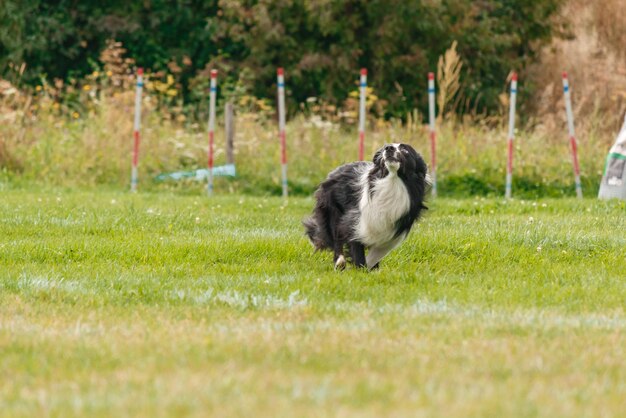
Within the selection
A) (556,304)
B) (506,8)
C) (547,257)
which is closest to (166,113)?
(506,8)

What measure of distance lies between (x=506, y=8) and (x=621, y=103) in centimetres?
410

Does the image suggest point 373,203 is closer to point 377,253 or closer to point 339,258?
point 377,253

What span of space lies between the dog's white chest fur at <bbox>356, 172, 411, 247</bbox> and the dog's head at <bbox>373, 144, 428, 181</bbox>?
7 cm

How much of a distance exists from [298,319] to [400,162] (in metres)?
2.15

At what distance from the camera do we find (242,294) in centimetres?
777

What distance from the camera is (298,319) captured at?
679 centimetres

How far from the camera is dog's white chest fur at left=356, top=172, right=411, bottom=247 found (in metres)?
8.73

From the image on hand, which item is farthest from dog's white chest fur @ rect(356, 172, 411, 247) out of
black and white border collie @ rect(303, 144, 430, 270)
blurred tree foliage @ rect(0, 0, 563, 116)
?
blurred tree foliage @ rect(0, 0, 563, 116)

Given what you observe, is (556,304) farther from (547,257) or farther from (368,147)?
(368,147)

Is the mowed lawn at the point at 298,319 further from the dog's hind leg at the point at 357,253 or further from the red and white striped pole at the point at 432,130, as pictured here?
the red and white striped pole at the point at 432,130

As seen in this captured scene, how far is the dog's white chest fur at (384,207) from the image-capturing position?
28.6ft

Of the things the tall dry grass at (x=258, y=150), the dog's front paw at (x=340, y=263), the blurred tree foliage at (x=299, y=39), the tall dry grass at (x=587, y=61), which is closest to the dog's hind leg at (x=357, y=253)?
the dog's front paw at (x=340, y=263)

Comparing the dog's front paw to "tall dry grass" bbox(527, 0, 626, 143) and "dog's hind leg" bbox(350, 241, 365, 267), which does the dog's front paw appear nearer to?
"dog's hind leg" bbox(350, 241, 365, 267)

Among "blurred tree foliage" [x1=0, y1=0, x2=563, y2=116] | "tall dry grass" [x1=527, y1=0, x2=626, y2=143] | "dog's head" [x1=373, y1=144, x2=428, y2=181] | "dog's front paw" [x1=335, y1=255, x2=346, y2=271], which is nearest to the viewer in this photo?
"dog's head" [x1=373, y1=144, x2=428, y2=181]
